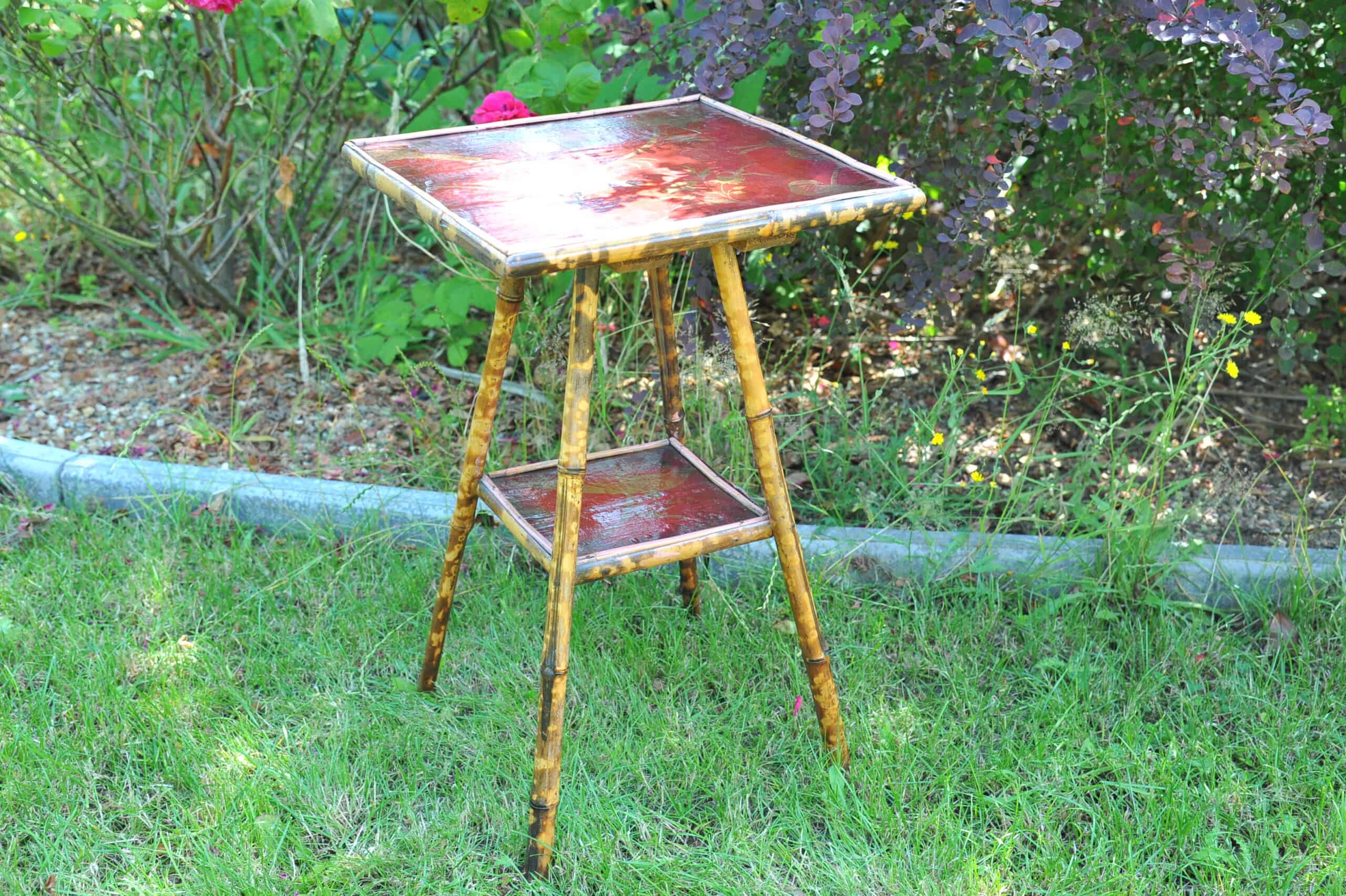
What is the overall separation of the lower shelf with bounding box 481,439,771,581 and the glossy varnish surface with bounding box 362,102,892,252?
1.63 feet

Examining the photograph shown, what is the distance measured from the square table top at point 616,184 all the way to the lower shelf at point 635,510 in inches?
18.7

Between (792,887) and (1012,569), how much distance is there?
96cm

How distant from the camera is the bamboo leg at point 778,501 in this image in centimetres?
178

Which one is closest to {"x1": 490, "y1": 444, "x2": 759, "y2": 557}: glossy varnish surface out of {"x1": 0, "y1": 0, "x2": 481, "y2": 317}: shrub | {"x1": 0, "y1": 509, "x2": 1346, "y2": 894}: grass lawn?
{"x1": 0, "y1": 509, "x2": 1346, "y2": 894}: grass lawn

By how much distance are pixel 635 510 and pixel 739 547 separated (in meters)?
0.69

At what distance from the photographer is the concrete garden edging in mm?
2555

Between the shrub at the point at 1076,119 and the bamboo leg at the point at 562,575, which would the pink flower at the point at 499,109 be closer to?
the shrub at the point at 1076,119

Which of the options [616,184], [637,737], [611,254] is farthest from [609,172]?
[637,737]

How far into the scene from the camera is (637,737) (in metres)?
2.24

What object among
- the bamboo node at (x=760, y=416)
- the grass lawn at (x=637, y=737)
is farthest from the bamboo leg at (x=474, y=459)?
the bamboo node at (x=760, y=416)

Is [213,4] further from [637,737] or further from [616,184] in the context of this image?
[637,737]

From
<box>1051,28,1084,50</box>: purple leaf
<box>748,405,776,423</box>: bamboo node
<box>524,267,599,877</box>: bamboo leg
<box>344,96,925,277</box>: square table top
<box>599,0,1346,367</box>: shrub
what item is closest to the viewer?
<box>344,96,925,277</box>: square table top

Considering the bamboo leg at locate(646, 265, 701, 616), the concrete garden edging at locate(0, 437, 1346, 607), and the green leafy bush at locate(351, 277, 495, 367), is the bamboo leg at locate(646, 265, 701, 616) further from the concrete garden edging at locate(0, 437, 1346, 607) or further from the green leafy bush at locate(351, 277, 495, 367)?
the green leafy bush at locate(351, 277, 495, 367)

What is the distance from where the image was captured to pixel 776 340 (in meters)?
3.40
